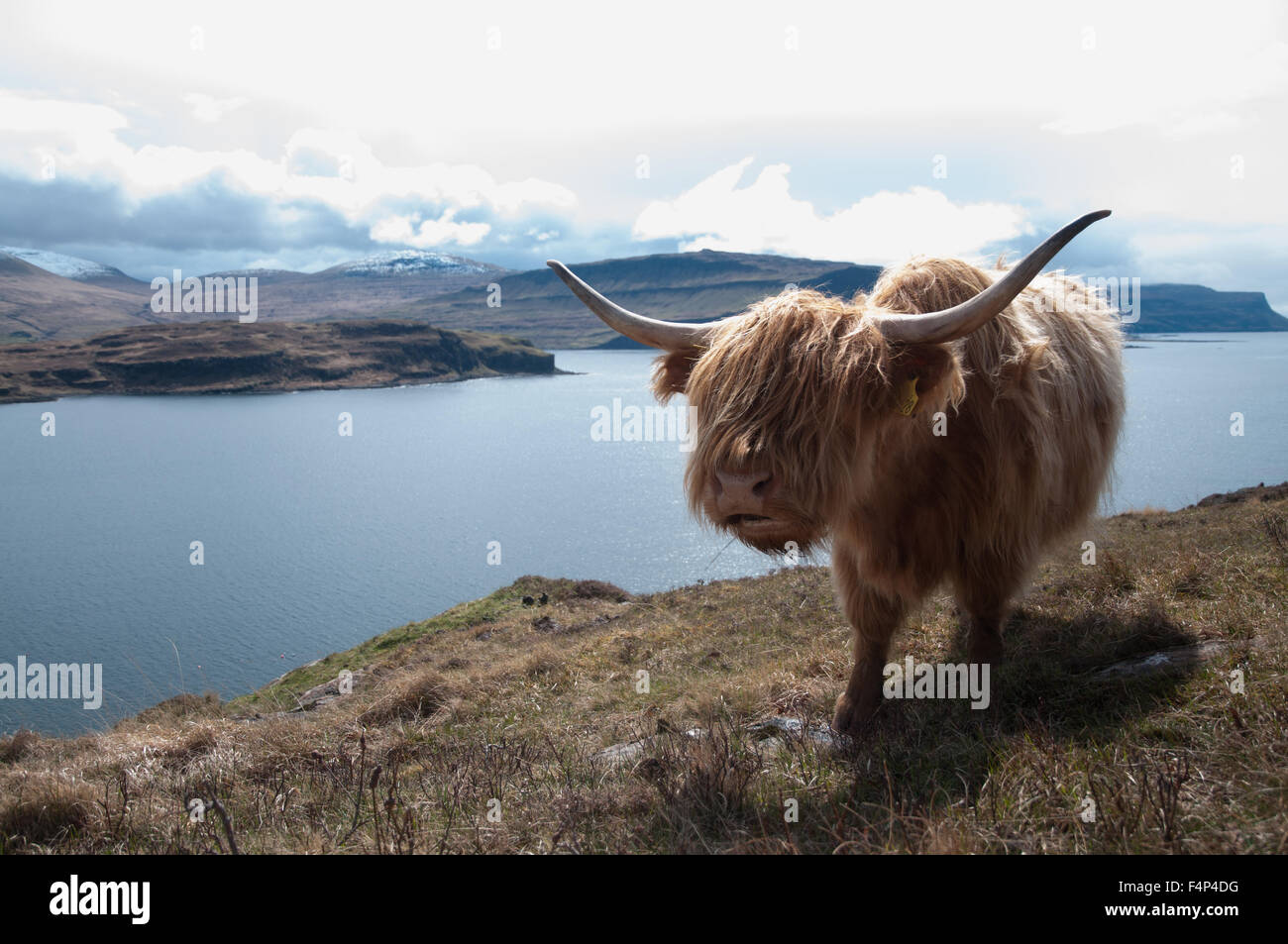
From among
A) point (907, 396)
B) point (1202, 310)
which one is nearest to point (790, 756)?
point (907, 396)

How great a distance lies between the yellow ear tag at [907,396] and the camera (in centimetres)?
314

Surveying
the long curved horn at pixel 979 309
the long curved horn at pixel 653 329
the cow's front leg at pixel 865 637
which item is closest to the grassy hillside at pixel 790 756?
the cow's front leg at pixel 865 637

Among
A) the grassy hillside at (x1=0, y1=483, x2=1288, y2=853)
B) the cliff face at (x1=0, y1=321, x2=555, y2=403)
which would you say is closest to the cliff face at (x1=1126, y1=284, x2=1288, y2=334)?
the cliff face at (x1=0, y1=321, x2=555, y2=403)

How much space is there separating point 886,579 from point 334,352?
11392 cm

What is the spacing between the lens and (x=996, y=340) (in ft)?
12.6

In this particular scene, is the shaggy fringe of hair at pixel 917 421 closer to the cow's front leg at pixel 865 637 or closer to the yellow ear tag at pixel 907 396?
the yellow ear tag at pixel 907 396

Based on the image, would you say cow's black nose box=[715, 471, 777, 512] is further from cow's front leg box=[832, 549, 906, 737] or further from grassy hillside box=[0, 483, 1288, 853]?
cow's front leg box=[832, 549, 906, 737]

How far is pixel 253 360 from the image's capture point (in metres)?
98.2

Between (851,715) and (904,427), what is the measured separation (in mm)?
1668

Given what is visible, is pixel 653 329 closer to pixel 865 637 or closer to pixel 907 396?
pixel 907 396

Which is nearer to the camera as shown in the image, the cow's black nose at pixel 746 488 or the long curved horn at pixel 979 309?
the cow's black nose at pixel 746 488
